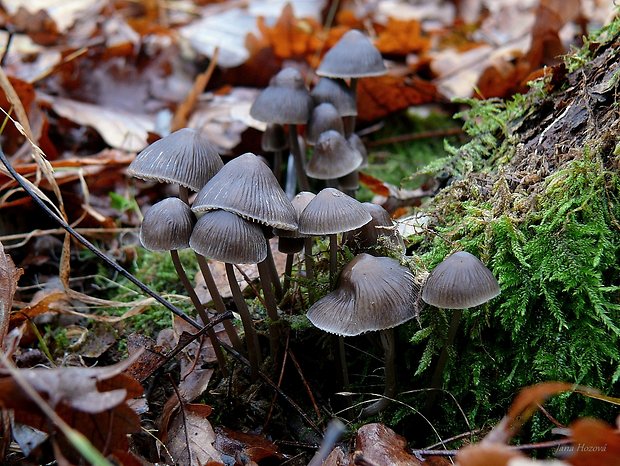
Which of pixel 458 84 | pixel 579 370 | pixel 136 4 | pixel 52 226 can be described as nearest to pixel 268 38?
pixel 458 84

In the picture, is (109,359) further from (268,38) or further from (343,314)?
(268,38)

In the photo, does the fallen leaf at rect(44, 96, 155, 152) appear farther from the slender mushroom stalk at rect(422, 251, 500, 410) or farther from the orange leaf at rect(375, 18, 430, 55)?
the slender mushroom stalk at rect(422, 251, 500, 410)

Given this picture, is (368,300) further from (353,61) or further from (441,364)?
(353,61)

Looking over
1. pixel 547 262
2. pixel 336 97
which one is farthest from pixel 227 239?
pixel 336 97

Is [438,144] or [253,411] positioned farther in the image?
[438,144]

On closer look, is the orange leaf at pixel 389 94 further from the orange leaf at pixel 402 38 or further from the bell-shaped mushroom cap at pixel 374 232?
the bell-shaped mushroom cap at pixel 374 232

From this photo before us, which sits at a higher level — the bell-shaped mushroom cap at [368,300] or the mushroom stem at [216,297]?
the bell-shaped mushroom cap at [368,300]

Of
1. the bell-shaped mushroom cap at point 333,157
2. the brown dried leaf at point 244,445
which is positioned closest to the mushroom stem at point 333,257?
the brown dried leaf at point 244,445

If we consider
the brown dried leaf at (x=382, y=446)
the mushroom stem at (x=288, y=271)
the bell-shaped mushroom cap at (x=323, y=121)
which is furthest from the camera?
the bell-shaped mushroom cap at (x=323, y=121)
